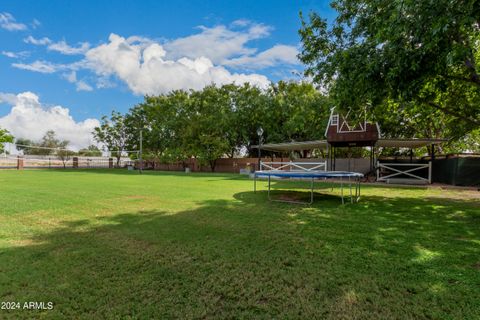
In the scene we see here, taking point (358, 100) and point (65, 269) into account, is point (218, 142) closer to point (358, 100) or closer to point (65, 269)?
point (358, 100)

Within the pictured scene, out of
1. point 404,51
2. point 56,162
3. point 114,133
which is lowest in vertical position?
point 56,162

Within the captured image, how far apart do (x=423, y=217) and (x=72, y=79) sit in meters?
29.4

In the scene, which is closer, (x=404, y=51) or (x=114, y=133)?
(x=404, y=51)

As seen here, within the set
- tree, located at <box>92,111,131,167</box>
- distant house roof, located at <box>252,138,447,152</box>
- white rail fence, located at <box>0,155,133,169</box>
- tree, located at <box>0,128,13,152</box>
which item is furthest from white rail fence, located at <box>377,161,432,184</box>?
tree, located at <box>0,128,13,152</box>

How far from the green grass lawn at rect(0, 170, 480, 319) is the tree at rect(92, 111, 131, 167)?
118ft

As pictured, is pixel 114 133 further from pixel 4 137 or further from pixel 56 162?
pixel 4 137

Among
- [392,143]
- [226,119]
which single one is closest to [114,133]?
[226,119]

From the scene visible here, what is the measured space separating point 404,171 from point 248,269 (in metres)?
14.5

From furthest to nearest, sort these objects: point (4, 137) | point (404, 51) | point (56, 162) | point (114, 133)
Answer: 1. point (114, 133)
2. point (56, 162)
3. point (4, 137)
4. point (404, 51)

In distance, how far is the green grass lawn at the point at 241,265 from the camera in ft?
6.93

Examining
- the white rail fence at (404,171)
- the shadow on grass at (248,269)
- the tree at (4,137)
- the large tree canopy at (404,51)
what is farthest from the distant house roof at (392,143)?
the tree at (4,137)

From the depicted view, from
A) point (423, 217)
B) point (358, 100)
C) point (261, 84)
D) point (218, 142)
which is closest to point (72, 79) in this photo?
point (218, 142)

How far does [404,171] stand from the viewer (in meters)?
14.0

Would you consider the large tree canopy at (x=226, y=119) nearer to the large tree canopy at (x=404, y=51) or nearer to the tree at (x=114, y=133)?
the tree at (x=114, y=133)
